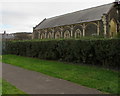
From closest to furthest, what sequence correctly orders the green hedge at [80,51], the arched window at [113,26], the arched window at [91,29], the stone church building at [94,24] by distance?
the green hedge at [80,51], the stone church building at [94,24], the arched window at [91,29], the arched window at [113,26]

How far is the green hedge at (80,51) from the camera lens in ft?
31.2

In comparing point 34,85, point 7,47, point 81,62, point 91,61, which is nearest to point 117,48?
point 91,61

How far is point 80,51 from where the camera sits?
11.7 m

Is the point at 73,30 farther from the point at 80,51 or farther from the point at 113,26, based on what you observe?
the point at 80,51

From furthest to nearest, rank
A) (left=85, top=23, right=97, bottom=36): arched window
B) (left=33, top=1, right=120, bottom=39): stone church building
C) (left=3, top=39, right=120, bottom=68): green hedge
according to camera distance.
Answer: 1. (left=85, top=23, right=97, bottom=36): arched window
2. (left=33, top=1, right=120, bottom=39): stone church building
3. (left=3, top=39, right=120, bottom=68): green hedge

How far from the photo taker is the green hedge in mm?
9516

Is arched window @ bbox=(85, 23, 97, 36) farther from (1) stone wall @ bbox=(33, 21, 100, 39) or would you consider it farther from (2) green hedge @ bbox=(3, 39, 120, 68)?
(2) green hedge @ bbox=(3, 39, 120, 68)

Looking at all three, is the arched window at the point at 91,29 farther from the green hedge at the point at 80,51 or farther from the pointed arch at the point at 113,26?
the green hedge at the point at 80,51

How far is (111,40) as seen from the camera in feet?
30.9

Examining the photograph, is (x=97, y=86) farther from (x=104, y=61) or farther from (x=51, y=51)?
(x=51, y=51)

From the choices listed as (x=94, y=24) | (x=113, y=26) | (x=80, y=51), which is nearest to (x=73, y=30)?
(x=94, y=24)

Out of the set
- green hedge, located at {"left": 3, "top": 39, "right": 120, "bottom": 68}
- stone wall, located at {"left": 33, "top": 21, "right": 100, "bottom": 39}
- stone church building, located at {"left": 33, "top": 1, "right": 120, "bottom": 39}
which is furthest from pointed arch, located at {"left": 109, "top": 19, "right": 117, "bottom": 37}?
green hedge, located at {"left": 3, "top": 39, "right": 120, "bottom": 68}

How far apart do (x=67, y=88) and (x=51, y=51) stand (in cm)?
898

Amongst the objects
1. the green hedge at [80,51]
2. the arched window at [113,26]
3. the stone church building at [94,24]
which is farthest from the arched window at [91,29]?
the green hedge at [80,51]
